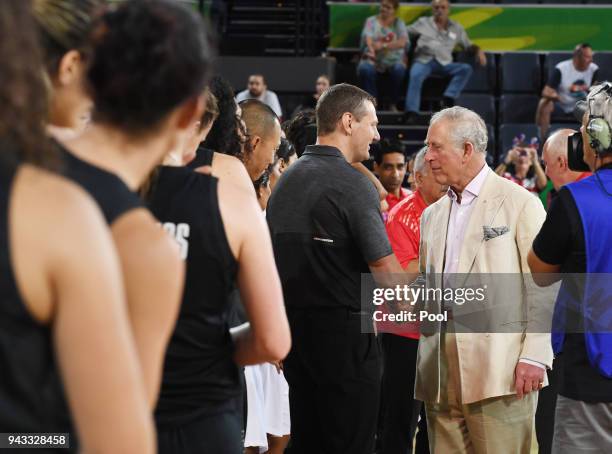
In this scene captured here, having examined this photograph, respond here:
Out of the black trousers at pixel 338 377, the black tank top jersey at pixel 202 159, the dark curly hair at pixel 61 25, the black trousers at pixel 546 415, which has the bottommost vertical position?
the black trousers at pixel 546 415

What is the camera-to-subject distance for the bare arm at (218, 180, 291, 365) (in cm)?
199

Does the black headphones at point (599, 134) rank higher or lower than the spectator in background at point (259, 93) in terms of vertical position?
lower

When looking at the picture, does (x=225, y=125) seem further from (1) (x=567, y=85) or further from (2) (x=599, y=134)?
(1) (x=567, y=85)

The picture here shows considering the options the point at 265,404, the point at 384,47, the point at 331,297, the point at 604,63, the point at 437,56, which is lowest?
the point at 265,404

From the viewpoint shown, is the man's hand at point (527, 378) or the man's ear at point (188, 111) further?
the man's hand at point (527, 378)

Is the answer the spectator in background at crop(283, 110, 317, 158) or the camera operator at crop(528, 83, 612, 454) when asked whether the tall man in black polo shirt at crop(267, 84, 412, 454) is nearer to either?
the camera operator at crop(528, 83, 612, 454)

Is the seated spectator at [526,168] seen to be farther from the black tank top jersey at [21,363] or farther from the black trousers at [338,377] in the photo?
the black tank top jersey at [21,363]

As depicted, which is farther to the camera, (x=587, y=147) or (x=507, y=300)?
(x=507, y=300)

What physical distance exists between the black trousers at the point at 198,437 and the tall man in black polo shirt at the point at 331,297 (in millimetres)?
1624

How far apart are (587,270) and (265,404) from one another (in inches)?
74.9

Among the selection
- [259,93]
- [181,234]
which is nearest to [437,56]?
[259,93]

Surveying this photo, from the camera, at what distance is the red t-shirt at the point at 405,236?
179 inches

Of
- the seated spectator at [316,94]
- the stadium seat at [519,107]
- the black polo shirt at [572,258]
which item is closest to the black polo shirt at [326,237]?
the black polo shirt at [572,258]

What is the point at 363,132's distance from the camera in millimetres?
3898
